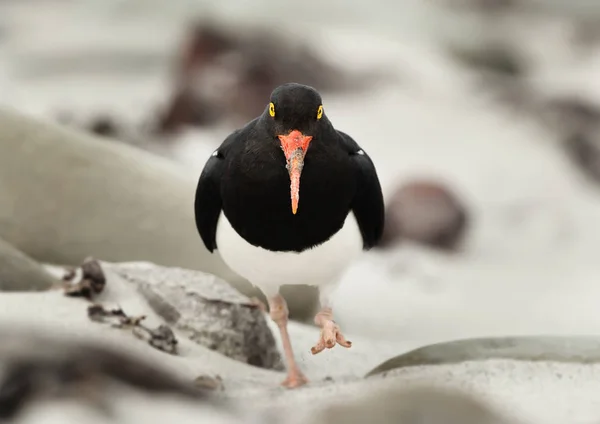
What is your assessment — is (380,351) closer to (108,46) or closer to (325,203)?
(325,203)

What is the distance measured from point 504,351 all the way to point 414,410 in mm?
263

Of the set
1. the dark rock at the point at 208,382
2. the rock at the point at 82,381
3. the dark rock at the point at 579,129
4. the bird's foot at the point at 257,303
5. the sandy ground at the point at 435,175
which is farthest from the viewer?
the dark rock at the point at 579,129

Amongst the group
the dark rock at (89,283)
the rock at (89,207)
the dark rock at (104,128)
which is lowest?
the dark rock at (89,283)

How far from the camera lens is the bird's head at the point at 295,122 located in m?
1.02

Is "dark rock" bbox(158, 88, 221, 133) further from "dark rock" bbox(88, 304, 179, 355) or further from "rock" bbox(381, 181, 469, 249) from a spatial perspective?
"dark rock" bbox(88, 304, 179, 355)

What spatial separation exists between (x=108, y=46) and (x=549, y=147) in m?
2.78

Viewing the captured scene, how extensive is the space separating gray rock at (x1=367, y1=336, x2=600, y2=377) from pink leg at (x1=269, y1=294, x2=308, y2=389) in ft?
0.36

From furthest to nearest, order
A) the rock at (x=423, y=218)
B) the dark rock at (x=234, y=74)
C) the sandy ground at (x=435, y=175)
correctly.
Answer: the dark rock at (x=234, y=74), the rock at (x=423, y=218), the sandy ground at (x=435, y=175)

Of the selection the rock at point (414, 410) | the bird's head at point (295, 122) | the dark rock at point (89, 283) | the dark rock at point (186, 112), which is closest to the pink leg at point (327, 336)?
the rock at point (414, 410)

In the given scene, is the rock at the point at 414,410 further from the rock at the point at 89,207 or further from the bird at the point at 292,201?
the rock at the point at 89,207

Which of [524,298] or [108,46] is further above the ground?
[108,46]

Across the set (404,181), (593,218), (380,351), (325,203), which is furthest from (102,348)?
(593,218)

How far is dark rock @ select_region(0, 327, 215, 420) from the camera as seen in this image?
100 centimetres

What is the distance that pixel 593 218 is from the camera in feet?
10.5
